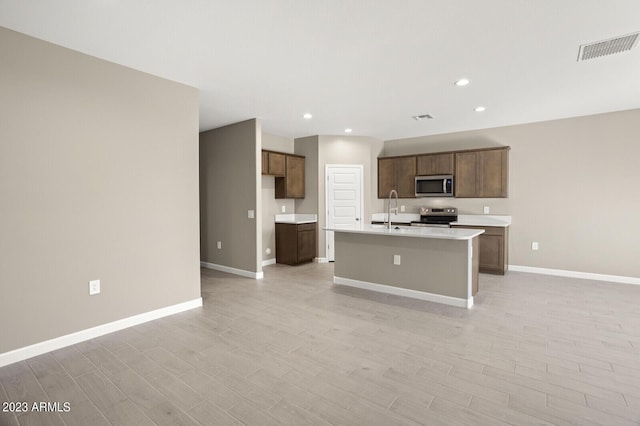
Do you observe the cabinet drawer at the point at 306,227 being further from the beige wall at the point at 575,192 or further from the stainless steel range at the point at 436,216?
the beige wall at the point at 575,192

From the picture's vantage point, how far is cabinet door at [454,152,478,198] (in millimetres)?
5988

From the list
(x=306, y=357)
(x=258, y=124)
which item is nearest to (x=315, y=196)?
(x=258, y=124)

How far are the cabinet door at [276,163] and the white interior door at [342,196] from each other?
3.12 feet

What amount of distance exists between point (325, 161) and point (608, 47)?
15.2 ft

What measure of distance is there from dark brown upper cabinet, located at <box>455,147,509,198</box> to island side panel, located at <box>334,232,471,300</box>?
→ 100 inches

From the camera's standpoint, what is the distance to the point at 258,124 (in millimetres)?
5195

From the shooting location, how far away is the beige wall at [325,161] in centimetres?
672

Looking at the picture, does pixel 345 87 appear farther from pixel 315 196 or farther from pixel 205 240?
pixel 205 240

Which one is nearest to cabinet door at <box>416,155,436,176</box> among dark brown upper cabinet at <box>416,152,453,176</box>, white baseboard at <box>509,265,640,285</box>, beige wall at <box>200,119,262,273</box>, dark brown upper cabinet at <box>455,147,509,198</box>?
dark brown upper cabinet at <box>416,152,453,176</box>

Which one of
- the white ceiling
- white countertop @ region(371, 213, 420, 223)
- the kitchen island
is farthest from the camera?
white countertop @ region(371, 213, 420, 223)

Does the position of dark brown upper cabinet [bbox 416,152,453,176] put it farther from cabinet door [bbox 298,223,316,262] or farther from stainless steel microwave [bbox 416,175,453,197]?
cabinet door [bbox 298,223,316,262]

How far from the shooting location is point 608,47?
289cm

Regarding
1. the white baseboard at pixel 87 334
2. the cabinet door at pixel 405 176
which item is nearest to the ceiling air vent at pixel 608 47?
the cabinet door at pixel 405 176

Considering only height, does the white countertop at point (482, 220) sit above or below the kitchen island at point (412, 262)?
above
